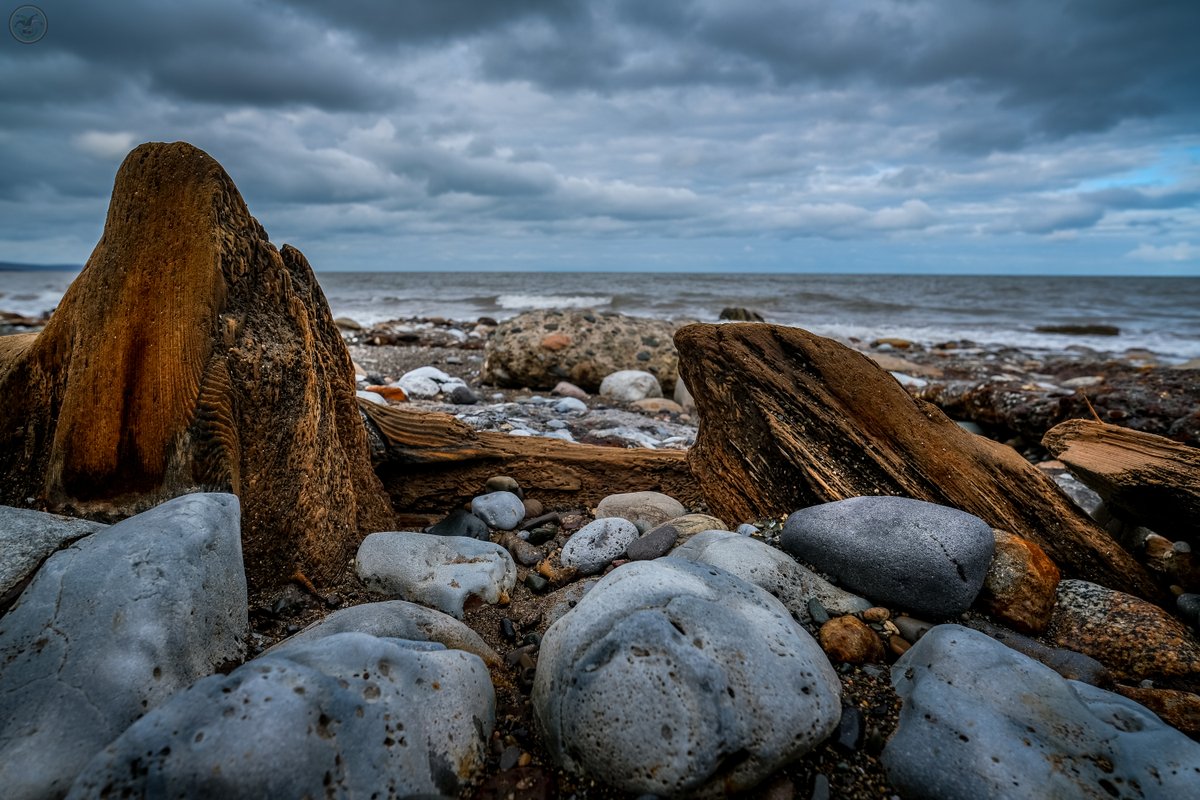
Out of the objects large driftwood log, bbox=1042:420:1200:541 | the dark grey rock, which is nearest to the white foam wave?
the dark grey rock

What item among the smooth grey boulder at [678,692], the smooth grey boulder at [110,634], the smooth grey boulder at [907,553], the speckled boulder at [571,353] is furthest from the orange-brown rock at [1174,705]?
the speckled boulder at [571,353]

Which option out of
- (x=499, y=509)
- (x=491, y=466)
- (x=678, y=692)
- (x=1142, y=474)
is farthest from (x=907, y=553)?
(x=491, y=466)

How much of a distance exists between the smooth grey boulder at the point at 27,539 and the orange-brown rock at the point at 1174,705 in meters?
3.41

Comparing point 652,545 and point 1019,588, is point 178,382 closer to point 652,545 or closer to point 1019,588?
point 652,545

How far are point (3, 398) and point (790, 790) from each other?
3.35 metres

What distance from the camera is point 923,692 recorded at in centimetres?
Result: 197

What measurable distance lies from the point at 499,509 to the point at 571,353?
5370 mm

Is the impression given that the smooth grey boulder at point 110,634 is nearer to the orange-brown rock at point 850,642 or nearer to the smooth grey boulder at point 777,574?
the smooth grey boulder at point 777,574

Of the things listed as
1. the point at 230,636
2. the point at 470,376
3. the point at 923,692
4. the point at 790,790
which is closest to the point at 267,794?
the point at 230,636

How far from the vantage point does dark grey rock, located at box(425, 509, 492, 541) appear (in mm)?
3480

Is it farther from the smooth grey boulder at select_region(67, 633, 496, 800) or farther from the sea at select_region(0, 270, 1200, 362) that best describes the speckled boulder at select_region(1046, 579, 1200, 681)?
the sea at select_region(0, 270, 1200, 362)

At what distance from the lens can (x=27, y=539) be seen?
6.72ft

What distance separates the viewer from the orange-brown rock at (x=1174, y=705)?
6.71 feet

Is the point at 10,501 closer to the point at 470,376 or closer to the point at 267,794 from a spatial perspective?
the point at 267,794
